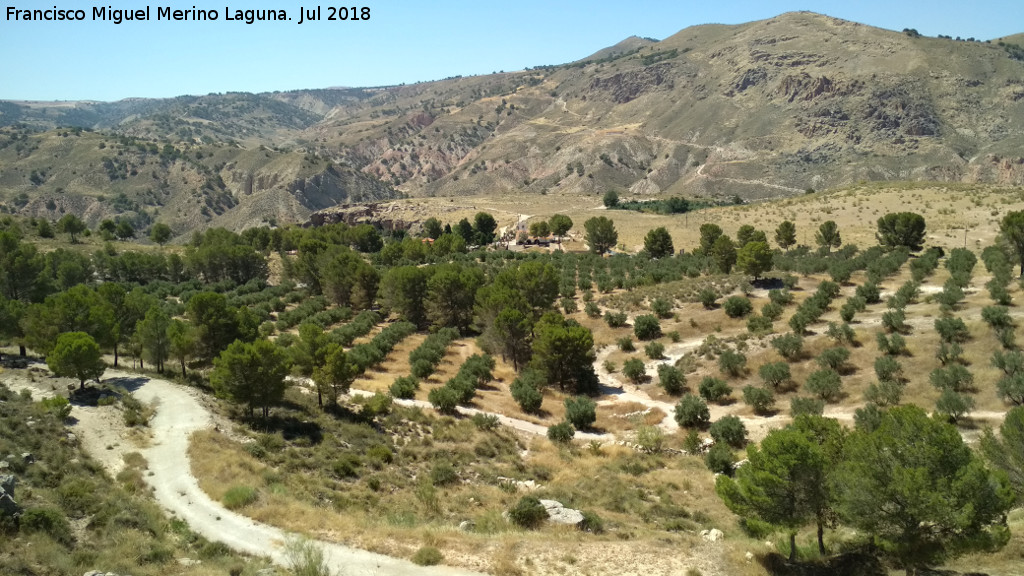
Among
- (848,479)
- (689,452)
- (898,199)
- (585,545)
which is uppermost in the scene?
(898,199)

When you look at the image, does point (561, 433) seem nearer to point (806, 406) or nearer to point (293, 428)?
point (806, 406)

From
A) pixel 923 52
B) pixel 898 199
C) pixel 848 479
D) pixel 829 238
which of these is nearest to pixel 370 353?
pixel 848 479

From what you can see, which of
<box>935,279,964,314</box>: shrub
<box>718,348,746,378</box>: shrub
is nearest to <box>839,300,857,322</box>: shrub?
<box>935,279,964,314</box>: shrub

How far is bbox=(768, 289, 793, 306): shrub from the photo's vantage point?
2000 inches

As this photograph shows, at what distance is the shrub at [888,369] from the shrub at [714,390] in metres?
8.39

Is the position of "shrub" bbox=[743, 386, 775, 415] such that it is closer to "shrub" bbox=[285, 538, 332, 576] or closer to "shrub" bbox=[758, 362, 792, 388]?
"shrub" bbox=[758, 362, 792, 388]

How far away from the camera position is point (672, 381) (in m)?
40.7

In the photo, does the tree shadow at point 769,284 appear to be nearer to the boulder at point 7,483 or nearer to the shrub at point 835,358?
the shrub at point 835,358

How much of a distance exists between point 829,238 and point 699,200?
64797mm

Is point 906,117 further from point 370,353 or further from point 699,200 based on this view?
point 370,353

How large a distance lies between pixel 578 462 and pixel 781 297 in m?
29.6

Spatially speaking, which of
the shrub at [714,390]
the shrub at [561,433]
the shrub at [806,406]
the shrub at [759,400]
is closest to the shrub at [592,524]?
the shrub at [561,433]

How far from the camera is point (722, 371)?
137ft

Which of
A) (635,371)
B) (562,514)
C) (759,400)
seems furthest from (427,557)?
(635,371)
